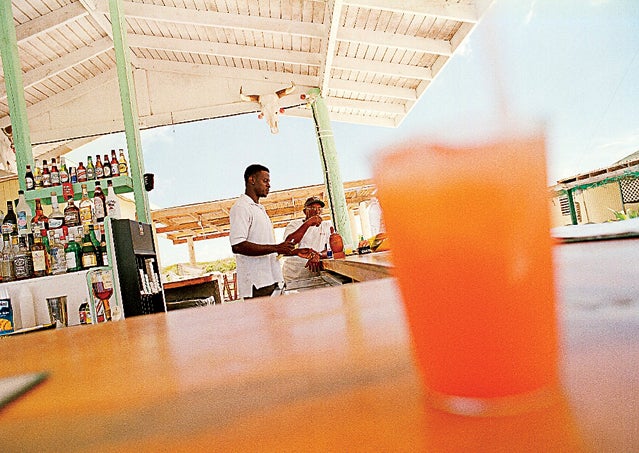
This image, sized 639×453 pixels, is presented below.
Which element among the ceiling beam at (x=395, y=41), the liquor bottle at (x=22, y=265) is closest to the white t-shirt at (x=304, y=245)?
the ceiling beam at (x=395, y=41)

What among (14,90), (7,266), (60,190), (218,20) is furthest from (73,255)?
(218,20)

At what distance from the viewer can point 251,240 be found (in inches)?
136

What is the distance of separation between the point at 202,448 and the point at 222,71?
26.1 ft

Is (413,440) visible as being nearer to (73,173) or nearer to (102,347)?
(102,347)

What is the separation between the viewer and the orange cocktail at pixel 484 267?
9.7 inches

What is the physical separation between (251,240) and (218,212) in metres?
6.47

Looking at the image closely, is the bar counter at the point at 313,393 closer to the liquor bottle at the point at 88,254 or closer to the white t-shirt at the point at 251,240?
the liquor bottle at the point at 88,254

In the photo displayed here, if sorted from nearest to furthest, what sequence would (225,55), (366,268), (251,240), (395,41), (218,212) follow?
(366,268) < (251,240) < (395,41) < (225,55) < (218,212)

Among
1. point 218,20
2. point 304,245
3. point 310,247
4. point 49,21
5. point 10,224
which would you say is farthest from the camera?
point 218,20

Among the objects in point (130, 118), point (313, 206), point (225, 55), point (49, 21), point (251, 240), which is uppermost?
point (49, 21)

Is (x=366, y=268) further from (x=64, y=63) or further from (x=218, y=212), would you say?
(x=218, y=212)

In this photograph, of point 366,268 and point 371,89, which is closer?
point 366,268

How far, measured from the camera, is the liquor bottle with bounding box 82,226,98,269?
281 centimetres

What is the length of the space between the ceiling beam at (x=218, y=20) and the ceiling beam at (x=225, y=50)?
57 centimetres
